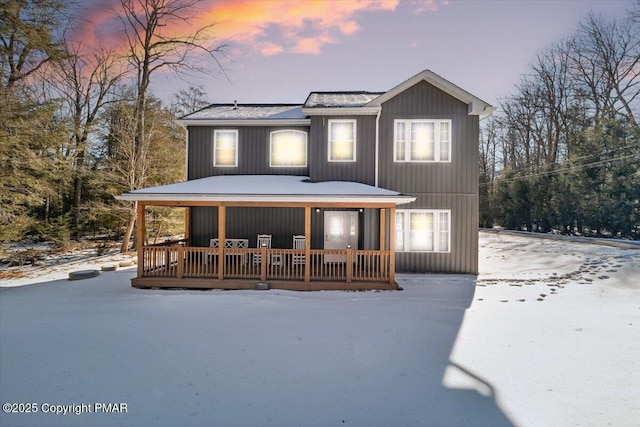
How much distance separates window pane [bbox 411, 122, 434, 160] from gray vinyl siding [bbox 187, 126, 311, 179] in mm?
3960

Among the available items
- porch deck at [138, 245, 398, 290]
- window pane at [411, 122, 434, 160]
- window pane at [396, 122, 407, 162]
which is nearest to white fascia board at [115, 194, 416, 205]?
porch deck at [138, 245, 398, 290]

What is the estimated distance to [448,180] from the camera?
1099cm

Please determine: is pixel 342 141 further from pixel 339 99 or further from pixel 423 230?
pixel 423 230

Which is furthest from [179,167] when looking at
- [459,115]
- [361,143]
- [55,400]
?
[55,400]

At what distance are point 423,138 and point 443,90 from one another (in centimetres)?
176

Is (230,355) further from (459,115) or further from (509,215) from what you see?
(509,215)

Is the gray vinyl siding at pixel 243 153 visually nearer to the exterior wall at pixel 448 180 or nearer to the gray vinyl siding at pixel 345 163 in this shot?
the gray vinyl siding at pixel 345 163

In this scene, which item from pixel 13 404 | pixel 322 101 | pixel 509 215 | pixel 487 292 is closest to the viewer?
pixel 13 404

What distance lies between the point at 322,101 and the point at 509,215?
857 inches

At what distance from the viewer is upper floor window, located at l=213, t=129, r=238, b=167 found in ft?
40.2

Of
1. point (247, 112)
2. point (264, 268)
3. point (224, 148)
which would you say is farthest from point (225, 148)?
point (264, 268)

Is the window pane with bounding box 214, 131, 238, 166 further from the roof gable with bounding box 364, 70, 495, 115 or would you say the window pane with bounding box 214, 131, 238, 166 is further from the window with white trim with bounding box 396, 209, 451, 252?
the window with white trim with bounding box 396, 209, 451, 252

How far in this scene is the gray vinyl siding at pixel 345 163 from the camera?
1118cm

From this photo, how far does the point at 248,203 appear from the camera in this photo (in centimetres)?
903
